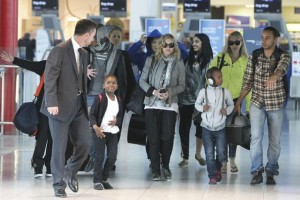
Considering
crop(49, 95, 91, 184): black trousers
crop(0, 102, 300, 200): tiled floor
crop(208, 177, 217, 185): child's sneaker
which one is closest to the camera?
crop(49, 95, 91, 184): black trousers

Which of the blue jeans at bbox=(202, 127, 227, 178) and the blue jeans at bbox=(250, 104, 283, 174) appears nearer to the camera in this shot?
the blue jeans at bbox=(250, 104, 283, 174)

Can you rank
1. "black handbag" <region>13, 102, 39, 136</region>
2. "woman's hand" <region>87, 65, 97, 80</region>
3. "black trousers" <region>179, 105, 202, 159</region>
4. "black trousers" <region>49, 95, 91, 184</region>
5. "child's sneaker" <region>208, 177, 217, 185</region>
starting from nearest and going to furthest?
"black trousers" <region>49, 95, 91, 184</region>, "woman's hand" <region>87, 65, 97, 80</region>, "child's sneaker" <region>208, 177, 217, 185</region>, "black handbag" <region>13, 102, 39, 136</region>, "black trousers" <region>179, 105, 202, 159</region>

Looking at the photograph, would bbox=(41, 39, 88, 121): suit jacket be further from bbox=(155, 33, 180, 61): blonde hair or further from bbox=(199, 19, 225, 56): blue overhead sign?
bbox=(199, 19, 225, 56): blue overhead sign

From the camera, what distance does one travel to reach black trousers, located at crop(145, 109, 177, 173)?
31.8ft

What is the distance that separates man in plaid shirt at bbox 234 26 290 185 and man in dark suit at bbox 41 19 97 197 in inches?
79.5

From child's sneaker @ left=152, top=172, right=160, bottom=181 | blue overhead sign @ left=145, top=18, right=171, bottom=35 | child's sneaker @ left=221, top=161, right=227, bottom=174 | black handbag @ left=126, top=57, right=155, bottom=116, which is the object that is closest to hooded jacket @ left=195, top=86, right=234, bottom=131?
black handbag @ left=126, top=57, right=155, bottom=116

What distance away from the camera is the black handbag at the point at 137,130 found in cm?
1042

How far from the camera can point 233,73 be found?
34.2ft

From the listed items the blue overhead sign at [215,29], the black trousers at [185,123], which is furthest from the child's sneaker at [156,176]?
the blue overhead sign at [215,29]

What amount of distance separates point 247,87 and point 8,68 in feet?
21.3

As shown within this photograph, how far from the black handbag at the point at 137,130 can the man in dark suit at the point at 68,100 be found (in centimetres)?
191

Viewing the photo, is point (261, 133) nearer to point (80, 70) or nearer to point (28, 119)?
point (80, 70)

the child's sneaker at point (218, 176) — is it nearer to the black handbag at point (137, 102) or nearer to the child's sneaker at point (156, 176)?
the child's sneaker at point (156, 176)

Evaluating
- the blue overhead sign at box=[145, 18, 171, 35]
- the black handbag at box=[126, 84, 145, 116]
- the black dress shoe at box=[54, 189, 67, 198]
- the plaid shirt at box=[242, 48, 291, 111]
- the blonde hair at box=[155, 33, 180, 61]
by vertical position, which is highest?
the blue overhead sign at box=[145, 18, 171, 35]
